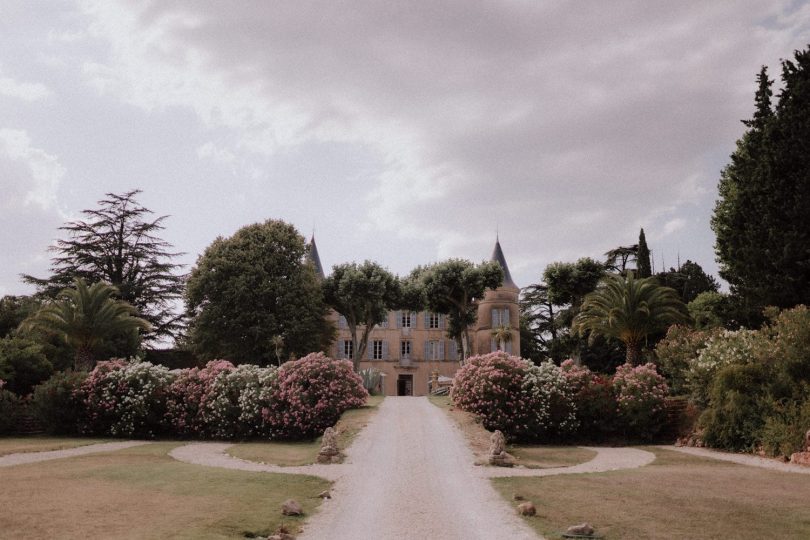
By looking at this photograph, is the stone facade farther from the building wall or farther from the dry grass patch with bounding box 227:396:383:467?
the dry grass patch with bounding box 227:396:383:467

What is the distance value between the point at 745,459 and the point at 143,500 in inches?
589

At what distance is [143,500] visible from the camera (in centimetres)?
1067

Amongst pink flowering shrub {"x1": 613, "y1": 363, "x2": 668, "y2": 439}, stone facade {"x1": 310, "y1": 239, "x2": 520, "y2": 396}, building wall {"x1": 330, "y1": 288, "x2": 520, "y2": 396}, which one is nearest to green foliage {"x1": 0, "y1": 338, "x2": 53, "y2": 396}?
pink flowering shrub {"x1": 613, "y1": 363, "x2": 668, "y2": 439}

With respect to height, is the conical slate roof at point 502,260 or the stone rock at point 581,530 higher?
the conical slate roof at point 502,260

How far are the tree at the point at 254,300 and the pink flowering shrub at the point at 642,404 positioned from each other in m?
21.7

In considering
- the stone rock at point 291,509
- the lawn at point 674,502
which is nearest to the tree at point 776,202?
the lawn at point 674,502

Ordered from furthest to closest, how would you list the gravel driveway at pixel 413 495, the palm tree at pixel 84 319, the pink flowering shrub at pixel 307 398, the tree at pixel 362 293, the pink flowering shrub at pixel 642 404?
the tree at pixel 362 293 < the palm tree at pixel 84 319 < the pink flowering shrub at pixel 307 398 < the pink flowering shrub at pixel 642 404 < the gravel driveway at pixel 413 495

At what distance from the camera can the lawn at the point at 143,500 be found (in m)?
8.64

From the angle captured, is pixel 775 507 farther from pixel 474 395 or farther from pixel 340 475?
pixel 474 395

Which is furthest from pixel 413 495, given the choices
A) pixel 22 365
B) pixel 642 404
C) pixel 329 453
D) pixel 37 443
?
pixel 22 365

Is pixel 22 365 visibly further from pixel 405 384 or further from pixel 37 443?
pixel 405 384

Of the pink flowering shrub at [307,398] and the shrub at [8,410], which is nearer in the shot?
the pink flowering shrub at [307,398]

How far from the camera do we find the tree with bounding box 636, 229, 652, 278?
147 ft

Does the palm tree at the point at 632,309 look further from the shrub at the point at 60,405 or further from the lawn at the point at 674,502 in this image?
the shrub at the point at 60,405
